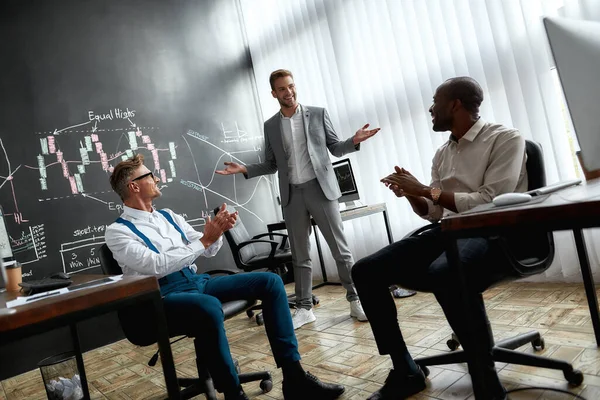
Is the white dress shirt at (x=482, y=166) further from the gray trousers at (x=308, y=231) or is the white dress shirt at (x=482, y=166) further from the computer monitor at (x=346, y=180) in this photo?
the computer monitor at (x=346, y=180)

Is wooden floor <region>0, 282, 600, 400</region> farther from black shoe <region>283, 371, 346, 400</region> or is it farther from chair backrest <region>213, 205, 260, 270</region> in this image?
chair backrest <region>213, 205, 260, 270</region>

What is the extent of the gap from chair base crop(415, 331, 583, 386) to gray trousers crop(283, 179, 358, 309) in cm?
125

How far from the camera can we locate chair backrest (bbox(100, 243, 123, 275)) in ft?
6.25

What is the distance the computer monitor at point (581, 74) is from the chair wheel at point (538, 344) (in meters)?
1.21

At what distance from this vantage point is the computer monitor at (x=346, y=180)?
3.63 meters

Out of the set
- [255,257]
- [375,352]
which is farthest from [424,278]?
[255,257]

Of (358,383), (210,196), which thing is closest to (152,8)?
(210,196)

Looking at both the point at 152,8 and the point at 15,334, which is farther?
the point at 152,8

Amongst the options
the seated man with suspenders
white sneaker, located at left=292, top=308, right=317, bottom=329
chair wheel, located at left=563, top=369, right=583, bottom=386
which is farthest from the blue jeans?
white sneaker, located at left=292, top=308, right=317, bottom=329

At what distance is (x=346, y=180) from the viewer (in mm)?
3691

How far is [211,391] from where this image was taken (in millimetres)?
1921

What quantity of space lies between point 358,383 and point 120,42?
3.45m

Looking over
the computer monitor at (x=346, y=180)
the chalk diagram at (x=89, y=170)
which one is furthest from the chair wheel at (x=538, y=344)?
the chalk diagram at (x=89, y=170)

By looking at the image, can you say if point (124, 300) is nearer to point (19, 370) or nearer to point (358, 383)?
point (358, 383)
